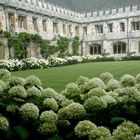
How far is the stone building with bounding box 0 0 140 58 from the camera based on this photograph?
3209cm

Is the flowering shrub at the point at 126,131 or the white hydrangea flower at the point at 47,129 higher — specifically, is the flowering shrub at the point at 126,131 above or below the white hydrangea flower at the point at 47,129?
above

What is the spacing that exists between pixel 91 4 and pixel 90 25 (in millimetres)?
3947

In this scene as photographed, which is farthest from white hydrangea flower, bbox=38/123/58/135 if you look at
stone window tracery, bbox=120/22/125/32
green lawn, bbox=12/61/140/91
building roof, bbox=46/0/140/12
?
building roof, bbox=46/0/140/12

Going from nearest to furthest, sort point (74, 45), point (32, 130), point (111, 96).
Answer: point (32, 130) → point (111, 96) → point (74, 45)

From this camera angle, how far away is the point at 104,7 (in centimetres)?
4238

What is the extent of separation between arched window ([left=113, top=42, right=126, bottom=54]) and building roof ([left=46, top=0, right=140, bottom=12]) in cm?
502

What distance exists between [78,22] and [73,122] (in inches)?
1492

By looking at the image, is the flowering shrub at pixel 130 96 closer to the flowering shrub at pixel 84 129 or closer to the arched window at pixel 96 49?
the flowering shrub at pixel 84 129

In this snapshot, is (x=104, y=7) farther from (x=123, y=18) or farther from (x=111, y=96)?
(x=111, y=96)

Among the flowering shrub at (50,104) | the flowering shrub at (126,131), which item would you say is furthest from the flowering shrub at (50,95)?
the flowering shrub at (126,131)

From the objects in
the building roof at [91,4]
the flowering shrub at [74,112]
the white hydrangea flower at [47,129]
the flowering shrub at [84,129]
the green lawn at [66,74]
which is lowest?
the green lawn at [66,74]

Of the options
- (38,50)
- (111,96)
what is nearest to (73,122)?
(111,96)

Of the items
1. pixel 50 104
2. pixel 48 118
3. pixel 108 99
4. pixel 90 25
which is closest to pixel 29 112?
pixel 48 118

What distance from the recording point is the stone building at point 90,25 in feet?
105
